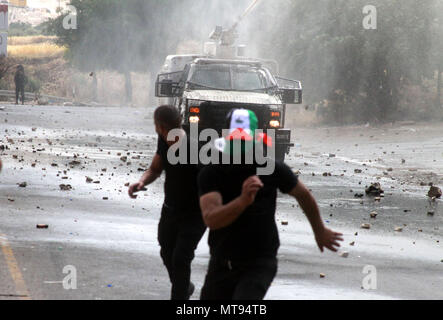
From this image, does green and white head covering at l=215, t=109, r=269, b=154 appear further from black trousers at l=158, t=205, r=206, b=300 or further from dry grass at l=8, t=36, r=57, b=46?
dry grass at l=8, t=36, r=57, b=46

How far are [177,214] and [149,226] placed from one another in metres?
4.77

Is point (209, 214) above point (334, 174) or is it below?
above

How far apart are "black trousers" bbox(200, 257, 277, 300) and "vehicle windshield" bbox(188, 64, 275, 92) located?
1302cm

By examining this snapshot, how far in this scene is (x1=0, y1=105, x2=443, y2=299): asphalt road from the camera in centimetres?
838

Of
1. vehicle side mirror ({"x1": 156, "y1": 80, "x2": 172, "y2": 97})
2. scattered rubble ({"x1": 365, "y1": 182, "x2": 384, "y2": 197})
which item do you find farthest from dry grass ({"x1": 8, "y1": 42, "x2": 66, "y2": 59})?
scattered rubble ({"x1": 365, "y1": 182, "x2": 384, "y2": 197})

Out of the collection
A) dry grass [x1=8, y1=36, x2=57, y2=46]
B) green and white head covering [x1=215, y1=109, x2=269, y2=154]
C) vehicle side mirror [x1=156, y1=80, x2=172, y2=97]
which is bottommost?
dry grass [x1=8, y1=36, x2=57, y2=46]

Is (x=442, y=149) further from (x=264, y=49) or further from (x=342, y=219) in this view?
(x=264, y=49)

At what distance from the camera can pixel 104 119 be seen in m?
38.7

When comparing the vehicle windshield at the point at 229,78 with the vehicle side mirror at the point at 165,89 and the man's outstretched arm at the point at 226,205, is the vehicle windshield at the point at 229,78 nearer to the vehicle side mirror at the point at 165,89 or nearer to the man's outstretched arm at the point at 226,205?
the vehicle side mirror at the point at 165,89

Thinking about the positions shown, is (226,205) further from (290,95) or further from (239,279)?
(290,95)

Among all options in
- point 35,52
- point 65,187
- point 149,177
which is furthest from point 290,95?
point 35,52

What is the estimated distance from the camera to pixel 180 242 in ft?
Result: 23.0
